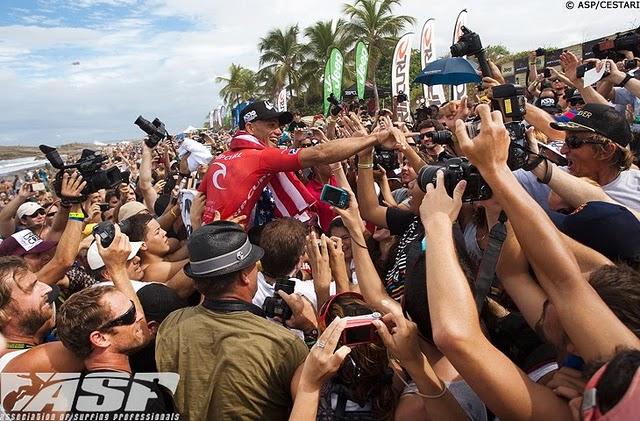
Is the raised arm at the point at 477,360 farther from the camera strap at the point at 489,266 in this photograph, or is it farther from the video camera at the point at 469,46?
the video camera at the point at 469,46

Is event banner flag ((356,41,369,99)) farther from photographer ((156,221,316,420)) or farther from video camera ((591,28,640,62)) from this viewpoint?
photographer ((156,221,316,420))

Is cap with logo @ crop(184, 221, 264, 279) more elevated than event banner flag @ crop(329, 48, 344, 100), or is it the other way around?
event banner flag @ crop(329, 48, 344, 100)

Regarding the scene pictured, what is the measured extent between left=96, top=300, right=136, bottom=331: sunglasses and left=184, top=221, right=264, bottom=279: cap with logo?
1.07ft

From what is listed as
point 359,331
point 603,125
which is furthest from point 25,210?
point 603,125

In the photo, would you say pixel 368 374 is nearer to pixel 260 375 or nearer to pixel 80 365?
pixel 260 375

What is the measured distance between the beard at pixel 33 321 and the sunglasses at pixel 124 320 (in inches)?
26.9

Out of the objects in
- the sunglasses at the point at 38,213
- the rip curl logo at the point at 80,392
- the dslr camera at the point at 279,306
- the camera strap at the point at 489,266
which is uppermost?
the camera strap at the point at 489,266

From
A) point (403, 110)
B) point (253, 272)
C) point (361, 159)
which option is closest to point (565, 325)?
point (253, 272)

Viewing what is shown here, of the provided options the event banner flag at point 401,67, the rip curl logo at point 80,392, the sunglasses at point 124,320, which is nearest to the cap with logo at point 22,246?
the rip curl logo at point 80,392

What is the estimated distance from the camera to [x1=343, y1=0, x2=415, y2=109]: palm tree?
34.6 m

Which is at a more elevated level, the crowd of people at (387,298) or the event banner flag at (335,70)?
the event banner flag at (335,70)

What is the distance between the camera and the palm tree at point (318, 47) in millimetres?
38562

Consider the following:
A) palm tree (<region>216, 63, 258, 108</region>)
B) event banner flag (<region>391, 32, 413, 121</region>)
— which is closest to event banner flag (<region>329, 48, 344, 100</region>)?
event banner flag (<region>391, 32, 413, 121</region>)

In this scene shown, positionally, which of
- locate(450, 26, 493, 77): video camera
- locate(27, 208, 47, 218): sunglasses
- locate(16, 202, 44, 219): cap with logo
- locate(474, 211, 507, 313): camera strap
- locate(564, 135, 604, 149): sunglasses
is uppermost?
locate(450, 26, 493, 77): video camera
